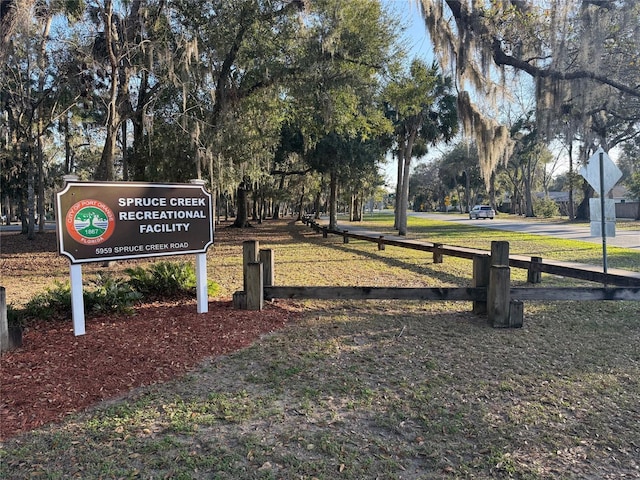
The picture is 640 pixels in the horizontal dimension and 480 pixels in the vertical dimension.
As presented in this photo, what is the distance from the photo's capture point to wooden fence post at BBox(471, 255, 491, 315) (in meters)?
5.46

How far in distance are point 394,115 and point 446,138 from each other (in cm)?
342

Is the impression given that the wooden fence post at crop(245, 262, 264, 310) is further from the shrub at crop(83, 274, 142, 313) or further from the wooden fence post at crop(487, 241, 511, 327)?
the wooden fence post at crop(487, 241, 511, 327)

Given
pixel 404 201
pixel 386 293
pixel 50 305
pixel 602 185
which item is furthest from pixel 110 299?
pixel 404 201

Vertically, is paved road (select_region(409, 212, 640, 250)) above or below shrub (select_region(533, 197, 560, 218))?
below

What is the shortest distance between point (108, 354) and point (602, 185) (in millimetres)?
6775

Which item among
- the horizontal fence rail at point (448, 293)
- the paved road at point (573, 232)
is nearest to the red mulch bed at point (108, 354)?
the horizontal fence rail at point (448, 293)

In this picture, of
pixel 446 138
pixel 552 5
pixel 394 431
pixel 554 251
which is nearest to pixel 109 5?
pixel 552 5

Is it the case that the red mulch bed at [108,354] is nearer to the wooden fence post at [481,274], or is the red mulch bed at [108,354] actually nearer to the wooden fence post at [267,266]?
the wooden fence post at [267,266]

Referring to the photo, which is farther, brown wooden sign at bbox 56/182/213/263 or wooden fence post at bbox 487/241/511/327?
wooden fence post at bbox 487/241/511/327

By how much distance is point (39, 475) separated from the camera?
7.25 feet

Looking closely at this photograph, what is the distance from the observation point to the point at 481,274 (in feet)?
18.0

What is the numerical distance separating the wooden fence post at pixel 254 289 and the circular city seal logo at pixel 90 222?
1655mm

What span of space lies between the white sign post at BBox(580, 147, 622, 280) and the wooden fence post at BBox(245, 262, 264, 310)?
192 inches

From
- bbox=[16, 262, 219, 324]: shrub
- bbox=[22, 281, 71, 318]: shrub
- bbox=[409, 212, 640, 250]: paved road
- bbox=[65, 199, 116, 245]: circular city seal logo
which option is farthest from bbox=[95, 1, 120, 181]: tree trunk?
bbox=[409, 212, 640, 250]: paved road
